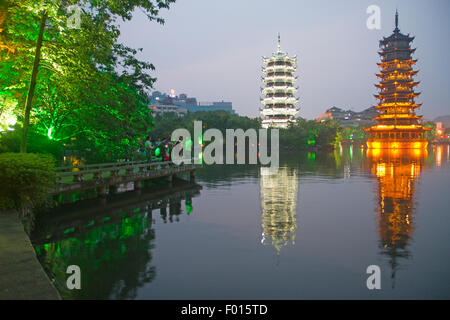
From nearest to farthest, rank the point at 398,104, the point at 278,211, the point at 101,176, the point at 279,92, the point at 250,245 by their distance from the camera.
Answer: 1. the point at 250,245
2. the point at 278,211
3. the point at 101,176
4. the point at 398,104
5. the point at 279,92

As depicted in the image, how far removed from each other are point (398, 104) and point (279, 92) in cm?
3218

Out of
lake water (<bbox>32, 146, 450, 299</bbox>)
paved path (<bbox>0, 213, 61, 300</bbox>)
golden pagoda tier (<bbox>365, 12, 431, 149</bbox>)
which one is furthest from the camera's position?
golden pagoda tier (<bbox>365, 12, 431, 149</bbox>)

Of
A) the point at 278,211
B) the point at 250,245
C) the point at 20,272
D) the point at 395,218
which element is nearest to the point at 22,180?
the point at 20,272

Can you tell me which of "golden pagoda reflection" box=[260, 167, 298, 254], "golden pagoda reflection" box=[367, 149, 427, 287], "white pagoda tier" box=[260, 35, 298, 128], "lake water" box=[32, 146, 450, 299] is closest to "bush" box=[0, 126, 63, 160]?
"lake water" box=[32, 146, 450, 299]

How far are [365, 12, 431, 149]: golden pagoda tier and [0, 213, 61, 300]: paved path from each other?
99815 mm

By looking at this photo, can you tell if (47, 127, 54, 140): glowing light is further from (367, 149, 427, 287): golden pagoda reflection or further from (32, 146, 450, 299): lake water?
(367, 149, 427, 287): golden pagoda reflection

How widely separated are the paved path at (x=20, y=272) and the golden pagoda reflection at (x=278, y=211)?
6.79 metres

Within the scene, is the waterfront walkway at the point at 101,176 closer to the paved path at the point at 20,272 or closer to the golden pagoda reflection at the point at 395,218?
the paved path at the point at 20,272

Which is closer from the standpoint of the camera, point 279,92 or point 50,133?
point 50,133

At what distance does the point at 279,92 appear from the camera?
110250 mm

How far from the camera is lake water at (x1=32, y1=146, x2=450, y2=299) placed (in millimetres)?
8781

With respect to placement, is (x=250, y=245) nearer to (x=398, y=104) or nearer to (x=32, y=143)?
(x=32, y=143)
